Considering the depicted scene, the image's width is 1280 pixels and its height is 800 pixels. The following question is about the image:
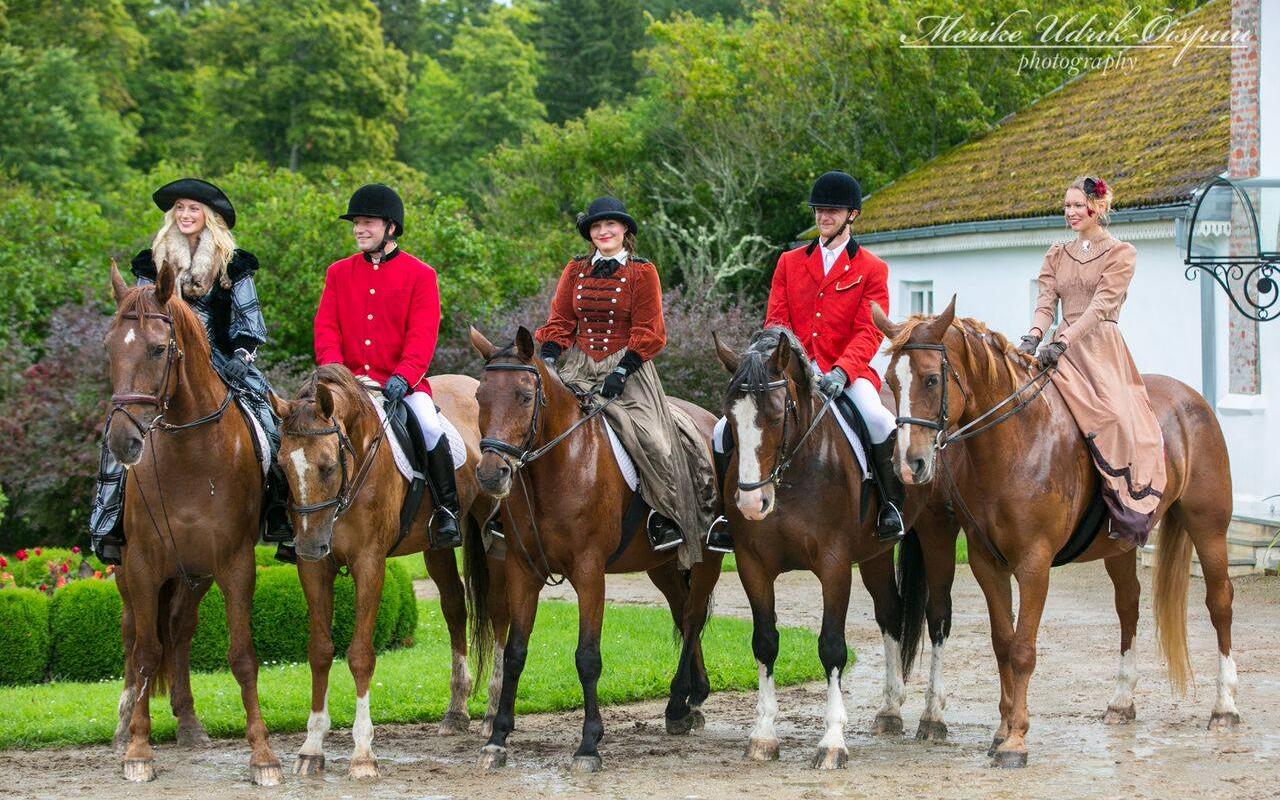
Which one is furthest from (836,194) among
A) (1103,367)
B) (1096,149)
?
(1096,149)

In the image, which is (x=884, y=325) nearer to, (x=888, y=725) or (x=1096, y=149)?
(x=888, y=725)

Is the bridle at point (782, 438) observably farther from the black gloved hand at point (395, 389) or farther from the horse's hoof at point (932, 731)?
the black gloved hand at point (395, 389)

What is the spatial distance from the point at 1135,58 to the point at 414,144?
34270 mm

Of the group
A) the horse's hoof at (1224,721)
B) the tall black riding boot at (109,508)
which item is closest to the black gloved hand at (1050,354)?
the horse's hoof at (1224,721)

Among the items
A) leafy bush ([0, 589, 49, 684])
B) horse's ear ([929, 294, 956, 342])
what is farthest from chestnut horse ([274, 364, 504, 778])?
leafy bush ([0, 589, 49, 684])

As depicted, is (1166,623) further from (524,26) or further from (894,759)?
(524,26)

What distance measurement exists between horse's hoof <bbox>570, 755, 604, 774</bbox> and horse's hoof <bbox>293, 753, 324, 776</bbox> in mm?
1337

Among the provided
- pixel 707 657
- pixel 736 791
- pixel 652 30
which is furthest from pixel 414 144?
pixel 736 791

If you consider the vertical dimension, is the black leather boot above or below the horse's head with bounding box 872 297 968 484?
below

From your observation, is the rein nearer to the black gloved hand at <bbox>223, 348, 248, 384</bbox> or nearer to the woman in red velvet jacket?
the woman in red velvet jacket

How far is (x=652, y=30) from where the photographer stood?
3189cm

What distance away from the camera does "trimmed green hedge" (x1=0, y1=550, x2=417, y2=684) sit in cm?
995

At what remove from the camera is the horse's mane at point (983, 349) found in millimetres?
7684

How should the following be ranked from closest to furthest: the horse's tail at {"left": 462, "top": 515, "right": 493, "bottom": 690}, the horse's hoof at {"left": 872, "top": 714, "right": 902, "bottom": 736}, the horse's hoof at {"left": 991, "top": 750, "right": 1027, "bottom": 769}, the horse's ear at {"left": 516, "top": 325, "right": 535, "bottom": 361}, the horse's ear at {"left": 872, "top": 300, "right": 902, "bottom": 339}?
1. the horse's ear at {"left": 516, "top": 325, "right": 535, "bottom": 361}
2. the horse's hoof at {"left": 991, "top": 750, "right": 1027, "bottom": 769}
3. the horse's ear at {"left": 872, "top": 300, "right": 902, "bottom": 339}
4. the horse's hoof at {"left": 872, "top": 714, "right": 902, "bottom": 736}
5. the horse's tail at {"left": 462, "top": 515, "right": 493, "bottom": 690}
